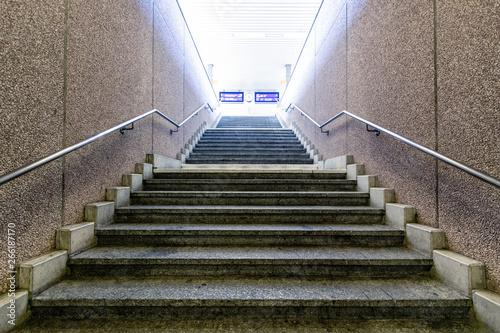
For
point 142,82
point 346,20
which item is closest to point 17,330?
point 142,82

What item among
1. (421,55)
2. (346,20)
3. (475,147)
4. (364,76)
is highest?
(346,20)

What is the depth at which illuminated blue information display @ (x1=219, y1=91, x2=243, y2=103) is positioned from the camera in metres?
15.2

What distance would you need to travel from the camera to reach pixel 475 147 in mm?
1471

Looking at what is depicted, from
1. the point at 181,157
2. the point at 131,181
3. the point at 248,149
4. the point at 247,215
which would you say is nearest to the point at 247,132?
the point at 248,149

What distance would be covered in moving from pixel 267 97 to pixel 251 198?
1377 centimetres

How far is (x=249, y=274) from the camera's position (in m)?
1.67

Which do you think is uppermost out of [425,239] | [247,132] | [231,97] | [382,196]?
[231,97]

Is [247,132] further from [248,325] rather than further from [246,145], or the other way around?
[248,325]

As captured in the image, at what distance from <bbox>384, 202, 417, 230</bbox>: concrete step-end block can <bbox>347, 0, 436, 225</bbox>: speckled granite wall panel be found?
57 millimetres

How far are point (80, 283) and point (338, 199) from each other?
2.28 meters

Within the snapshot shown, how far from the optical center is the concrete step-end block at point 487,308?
1.24 meters

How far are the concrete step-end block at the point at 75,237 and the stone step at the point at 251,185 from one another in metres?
0.93

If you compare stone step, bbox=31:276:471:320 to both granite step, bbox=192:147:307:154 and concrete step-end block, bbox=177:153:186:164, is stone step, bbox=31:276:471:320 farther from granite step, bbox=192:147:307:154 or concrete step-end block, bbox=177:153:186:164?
granite step, bbox=192:147:307:154

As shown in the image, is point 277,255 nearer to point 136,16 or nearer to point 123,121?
point 123,121
